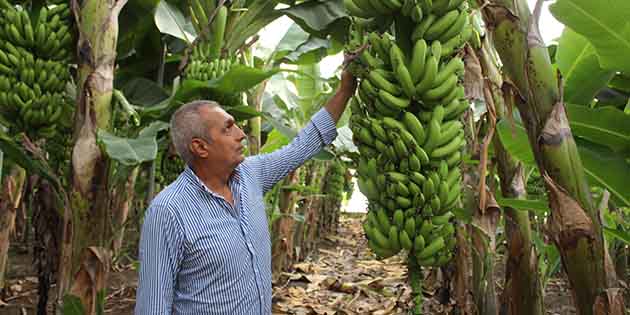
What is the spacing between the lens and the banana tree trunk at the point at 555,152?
1.18m

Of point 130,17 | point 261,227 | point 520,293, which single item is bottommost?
point 520,293

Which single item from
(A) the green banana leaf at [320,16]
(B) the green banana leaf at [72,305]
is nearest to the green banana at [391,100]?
(B) the green banana leaf at [72,305]

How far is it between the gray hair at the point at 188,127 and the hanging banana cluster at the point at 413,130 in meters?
0.53

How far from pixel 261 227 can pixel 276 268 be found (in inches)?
122

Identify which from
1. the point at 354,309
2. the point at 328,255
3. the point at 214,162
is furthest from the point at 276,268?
the point at 214,162

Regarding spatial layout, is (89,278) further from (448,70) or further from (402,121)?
(448,70)

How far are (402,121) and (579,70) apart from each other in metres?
0.91

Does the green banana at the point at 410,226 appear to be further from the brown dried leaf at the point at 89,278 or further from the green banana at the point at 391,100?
the brown dried leaf at the point at 89,278

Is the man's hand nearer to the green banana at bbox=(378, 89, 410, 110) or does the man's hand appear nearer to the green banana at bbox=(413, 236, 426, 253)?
the green banana at bbox=(378, 89, 410, 110)

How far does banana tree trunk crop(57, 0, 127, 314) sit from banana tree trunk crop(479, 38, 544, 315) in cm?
161

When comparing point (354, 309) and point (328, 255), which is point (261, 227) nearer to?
point (354, 309)

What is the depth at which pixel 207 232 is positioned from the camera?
1.52 m

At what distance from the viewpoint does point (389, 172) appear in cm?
127

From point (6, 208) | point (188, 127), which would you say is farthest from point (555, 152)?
point (6, 208)
